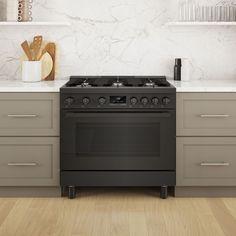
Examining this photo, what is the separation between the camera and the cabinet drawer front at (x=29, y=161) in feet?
14.7

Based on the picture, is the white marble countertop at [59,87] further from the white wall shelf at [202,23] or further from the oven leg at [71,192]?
the oven leg at [71,192]

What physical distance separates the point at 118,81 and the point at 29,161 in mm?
982

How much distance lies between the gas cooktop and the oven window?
34 centimetres

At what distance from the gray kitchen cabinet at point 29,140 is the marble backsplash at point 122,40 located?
0.70m

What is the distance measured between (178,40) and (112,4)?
596mm

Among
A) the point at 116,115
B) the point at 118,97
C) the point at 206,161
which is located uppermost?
the point at 118,97

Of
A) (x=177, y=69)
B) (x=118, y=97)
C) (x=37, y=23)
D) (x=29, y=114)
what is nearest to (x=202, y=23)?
(x=177, y=69)

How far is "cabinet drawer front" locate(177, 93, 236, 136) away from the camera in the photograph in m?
4.45

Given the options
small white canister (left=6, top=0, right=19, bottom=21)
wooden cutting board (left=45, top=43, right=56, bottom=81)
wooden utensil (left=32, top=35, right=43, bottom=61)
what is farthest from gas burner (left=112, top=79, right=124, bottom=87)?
small white canister (left=6, top=0, right=19, bottom=21)

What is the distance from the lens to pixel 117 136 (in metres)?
4.45

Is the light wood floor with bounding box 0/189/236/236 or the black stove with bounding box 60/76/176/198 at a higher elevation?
the black stove with bounding box 60/76/176/198

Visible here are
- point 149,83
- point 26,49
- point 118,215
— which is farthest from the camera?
point 26,49

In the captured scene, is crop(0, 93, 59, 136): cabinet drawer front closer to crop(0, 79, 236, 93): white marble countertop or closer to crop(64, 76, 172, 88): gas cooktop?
crop(0, 79, 236, 93): white marble countertop

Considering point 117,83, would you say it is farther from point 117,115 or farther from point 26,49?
point 26,49
